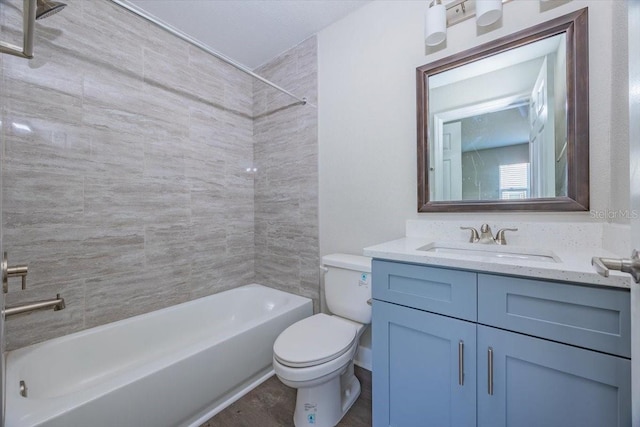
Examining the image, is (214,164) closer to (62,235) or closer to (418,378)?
(62,235)

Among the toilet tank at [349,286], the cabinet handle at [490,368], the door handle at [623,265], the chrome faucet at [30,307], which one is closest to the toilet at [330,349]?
the toilet tank at [349,286]

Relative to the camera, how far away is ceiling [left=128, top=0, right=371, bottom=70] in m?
1.65

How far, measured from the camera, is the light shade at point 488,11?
3.94 feet

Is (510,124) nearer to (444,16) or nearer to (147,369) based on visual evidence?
(444,16)

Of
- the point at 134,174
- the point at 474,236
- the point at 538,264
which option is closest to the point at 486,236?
the point at 474,236

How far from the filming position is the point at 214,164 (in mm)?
2156

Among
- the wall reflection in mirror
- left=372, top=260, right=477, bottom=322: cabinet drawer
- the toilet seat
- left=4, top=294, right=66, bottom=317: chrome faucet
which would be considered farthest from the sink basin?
left=4, top=294, right=66, bottom=317: chrome faucet

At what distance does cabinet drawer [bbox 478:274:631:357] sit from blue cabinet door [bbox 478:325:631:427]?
3cm

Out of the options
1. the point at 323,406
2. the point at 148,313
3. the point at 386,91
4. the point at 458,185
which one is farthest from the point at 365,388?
the point at 386,91

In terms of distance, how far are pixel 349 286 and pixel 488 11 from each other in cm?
154

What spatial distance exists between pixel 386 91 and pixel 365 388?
6.02 feet

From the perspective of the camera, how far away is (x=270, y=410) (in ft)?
4.73

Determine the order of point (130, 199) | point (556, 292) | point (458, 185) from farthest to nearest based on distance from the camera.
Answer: point (130, 199) → point (458, 185) → point (556, 292)

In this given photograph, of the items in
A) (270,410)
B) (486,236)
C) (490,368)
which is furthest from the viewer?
(270,410)
